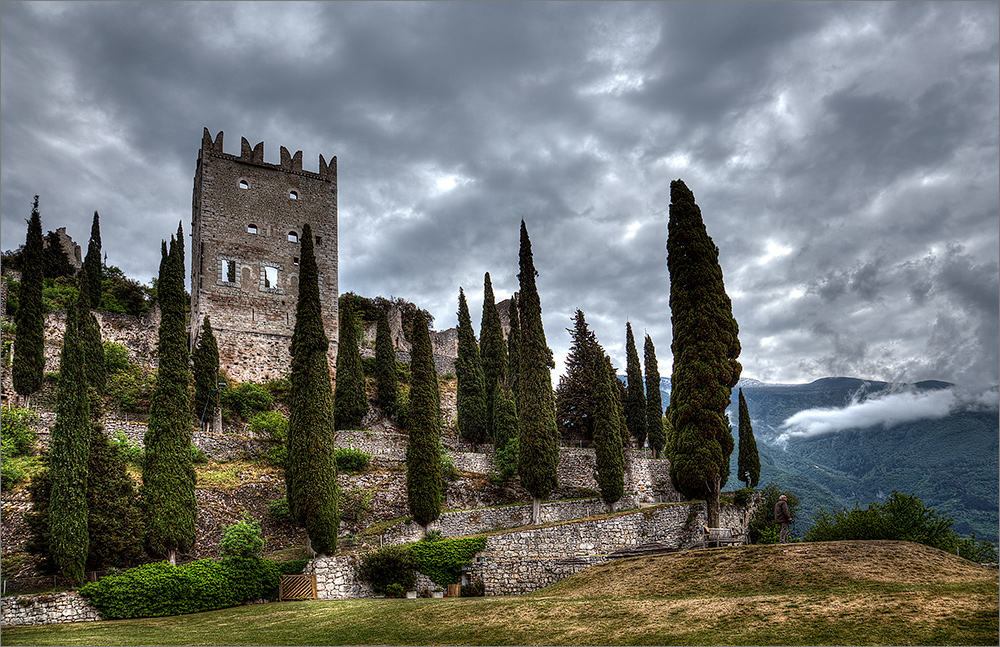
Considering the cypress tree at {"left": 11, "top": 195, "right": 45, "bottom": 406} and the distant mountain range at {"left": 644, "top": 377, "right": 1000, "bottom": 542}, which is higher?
the cypress tree at {"left": 11, "top": 195, "right": 45, "bottom": 406}

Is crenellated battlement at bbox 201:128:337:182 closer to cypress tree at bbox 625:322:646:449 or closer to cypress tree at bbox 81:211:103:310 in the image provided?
cypress tree at bbox 81:211:103:310

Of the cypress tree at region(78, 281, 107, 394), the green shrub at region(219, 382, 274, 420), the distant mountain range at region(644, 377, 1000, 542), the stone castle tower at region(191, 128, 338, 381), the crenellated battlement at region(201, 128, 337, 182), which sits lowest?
the distant mountain range at region(644, 377, 1000, 542)

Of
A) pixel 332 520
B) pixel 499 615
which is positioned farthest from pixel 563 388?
pixel 499 615

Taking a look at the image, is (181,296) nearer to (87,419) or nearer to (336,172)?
(87,419)

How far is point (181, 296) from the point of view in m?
25.9

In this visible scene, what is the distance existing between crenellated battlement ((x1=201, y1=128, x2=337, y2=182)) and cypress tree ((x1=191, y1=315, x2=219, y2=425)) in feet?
46.9

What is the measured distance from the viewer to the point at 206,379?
3366 centimetres

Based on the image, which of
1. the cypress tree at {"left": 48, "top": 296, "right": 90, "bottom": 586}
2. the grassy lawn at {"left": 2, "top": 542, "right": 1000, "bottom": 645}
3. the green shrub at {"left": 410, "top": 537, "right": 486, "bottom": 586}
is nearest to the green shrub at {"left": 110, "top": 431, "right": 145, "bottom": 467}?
the cypress tree at {"left": 48, "top": 296, "right": 90, "bottom": 586}

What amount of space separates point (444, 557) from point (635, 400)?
22.4m

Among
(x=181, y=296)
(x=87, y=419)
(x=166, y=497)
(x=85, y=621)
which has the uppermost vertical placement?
(x=181, y=296)

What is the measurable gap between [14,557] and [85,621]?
4.24 metres

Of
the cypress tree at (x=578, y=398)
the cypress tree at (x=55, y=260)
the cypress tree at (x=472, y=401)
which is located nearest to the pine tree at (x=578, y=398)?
the cypress tree at (x=578, y=398)

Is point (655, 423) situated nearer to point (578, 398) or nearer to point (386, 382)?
point (578, 398)

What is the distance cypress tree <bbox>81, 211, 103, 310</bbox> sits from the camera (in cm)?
4131
